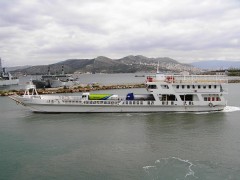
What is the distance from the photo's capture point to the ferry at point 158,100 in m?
38.8

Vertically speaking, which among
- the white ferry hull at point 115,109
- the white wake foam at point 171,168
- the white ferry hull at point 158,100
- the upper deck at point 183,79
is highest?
the upper deck at point 183,79

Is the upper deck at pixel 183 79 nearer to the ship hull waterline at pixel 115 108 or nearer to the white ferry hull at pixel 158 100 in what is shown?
the white ferry hull at pixel 158 100

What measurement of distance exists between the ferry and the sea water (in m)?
1.52

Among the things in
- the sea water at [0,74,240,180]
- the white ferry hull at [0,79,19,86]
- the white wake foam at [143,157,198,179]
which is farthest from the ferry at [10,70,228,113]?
the white ferry hull at [0,79,19,86]

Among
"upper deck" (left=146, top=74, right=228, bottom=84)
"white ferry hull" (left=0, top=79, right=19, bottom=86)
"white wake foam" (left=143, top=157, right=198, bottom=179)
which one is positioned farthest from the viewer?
"white ferry hull" (left=0, top=79, right=19, bottom=86)

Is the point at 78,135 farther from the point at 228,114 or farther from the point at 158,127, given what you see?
the point at 228,114

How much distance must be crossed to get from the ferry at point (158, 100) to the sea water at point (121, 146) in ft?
4.98

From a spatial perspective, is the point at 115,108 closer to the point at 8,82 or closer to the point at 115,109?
the point at 115,109

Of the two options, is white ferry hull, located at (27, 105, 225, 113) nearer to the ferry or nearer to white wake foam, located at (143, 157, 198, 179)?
the ferry

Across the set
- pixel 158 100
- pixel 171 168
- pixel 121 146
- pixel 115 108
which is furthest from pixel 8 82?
pixel 171 168

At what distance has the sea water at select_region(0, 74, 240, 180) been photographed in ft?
63.1

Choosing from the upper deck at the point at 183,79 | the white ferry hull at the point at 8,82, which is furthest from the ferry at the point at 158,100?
the white ferry hull at the point at 8,82

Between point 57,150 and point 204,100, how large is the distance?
2319 cm

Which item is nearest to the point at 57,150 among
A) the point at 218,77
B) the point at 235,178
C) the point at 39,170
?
the point at 39,170
